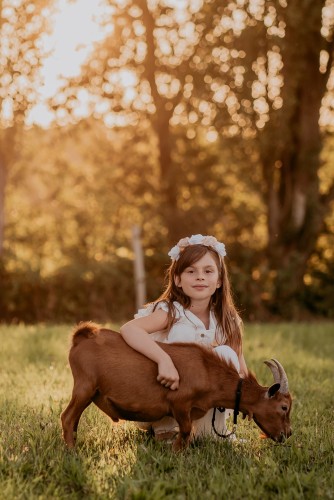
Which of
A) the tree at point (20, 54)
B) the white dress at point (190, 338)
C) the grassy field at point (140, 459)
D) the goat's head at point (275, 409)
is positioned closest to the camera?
the grassy field at point (140, 459)

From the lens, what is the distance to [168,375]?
4.56 m

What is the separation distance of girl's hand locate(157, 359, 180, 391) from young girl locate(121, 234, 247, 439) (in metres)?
0.39

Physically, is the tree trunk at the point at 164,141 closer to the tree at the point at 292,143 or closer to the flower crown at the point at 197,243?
the tree at the point at 292,143

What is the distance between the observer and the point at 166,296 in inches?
213

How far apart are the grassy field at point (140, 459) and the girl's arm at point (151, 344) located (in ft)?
1.61

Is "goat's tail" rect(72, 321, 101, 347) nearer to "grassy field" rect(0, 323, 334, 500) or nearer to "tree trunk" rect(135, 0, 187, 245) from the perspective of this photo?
"grassy field" rect(0, 323, 334, 500)

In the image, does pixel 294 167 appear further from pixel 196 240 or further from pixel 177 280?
pixel 177 280

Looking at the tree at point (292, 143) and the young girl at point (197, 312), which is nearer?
the young girl at point (197, 312)

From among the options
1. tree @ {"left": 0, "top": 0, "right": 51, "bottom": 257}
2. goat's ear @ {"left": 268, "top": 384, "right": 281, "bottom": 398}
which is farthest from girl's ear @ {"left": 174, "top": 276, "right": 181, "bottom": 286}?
tree @ {"left": 0, "top": 0, "right": 51, "bottom": 257}

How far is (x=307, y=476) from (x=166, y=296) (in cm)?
178

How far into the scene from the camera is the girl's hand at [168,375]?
4570 mm

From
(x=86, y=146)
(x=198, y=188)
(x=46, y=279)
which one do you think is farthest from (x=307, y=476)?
(x=86, y=146)

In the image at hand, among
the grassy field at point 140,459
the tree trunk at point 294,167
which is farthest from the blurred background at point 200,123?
the grassy field at point 140,459

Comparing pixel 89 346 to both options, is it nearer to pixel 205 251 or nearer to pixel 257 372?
pixel 205 251
